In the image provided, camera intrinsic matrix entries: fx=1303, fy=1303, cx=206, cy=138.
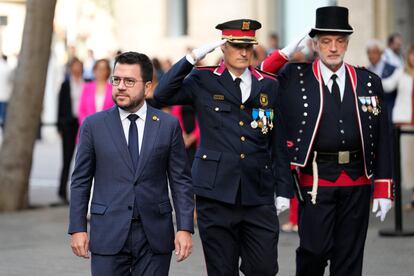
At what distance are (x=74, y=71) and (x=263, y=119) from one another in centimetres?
845

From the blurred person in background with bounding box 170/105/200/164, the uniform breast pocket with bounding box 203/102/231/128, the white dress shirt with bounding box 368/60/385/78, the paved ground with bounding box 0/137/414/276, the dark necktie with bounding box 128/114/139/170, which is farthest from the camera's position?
the white dress shirt with bounding box 368/60/385/78

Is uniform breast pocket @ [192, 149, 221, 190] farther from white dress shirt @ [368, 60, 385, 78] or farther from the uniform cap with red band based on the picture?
white dress shirt @ [368, 60, 385, 78]

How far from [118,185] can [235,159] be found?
1101 mm

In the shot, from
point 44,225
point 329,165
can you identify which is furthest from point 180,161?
point 44,225

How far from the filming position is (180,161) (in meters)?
6.82

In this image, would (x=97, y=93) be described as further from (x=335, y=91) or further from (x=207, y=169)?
(x=207, y=169)

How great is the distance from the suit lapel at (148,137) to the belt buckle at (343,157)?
1.60m

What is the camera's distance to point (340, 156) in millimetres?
7973

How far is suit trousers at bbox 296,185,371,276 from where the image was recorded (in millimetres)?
7980

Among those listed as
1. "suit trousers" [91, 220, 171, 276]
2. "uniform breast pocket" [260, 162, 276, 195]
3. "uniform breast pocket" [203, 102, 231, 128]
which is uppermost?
"uniform breast pocket" [203, 102, 231, 128]

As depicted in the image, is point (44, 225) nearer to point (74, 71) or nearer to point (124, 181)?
point (74, 71)

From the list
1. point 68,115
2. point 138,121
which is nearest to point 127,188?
point 138,121

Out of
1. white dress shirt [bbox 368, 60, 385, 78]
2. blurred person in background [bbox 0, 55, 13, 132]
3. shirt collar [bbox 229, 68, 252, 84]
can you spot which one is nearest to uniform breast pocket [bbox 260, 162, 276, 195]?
shirt collar [bbox 229, 68, 252, 84]

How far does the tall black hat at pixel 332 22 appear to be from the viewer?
315 inches
